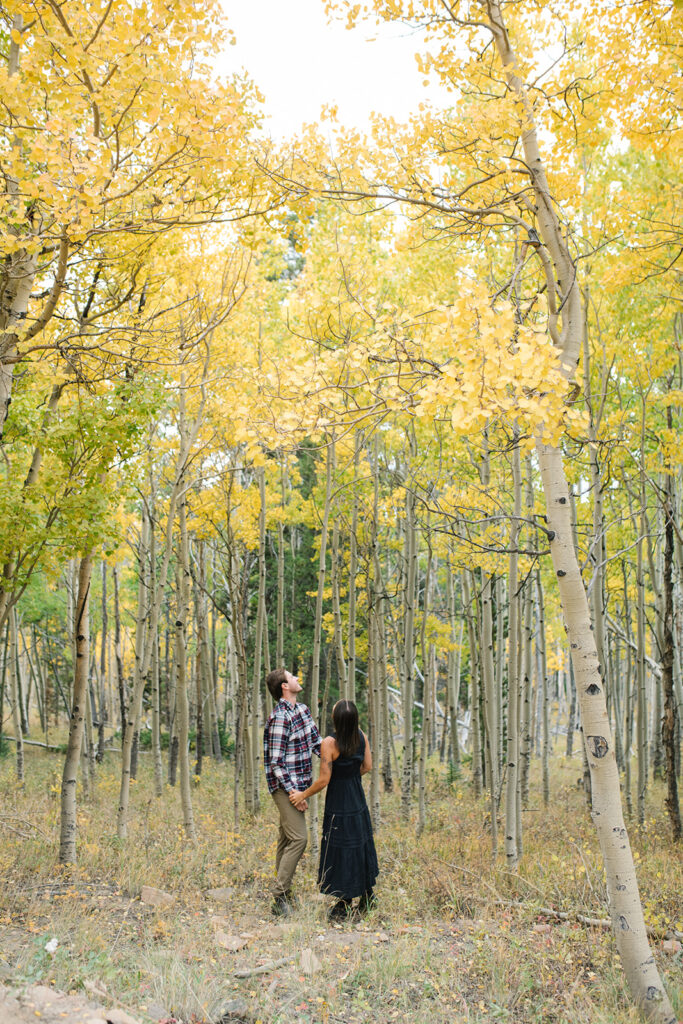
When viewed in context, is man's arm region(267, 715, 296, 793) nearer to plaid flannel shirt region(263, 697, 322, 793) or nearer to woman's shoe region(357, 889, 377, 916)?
plaid flannel shirt region(263, 697, 322, 793)

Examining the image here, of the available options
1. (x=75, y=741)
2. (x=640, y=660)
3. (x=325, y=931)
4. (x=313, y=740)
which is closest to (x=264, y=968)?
(x=325, y=931)

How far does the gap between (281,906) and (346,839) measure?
72 cm

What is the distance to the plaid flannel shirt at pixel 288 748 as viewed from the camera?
203 inches

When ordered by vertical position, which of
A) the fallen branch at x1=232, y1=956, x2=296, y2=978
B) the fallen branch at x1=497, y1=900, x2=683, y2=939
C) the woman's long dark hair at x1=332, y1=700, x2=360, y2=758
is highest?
the woman's long dark hair at x1=332, y1=700, x2=360, y2=758

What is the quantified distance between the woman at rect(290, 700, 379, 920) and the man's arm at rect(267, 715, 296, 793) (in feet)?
0.40

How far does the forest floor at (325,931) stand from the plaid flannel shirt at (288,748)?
876 millimetres

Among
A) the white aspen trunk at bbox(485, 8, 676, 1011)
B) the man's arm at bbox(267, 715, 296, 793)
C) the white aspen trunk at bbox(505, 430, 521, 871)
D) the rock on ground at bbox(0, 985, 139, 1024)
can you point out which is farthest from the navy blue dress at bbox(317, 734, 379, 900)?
the rock on ground at bbox(0, 985, 139, 1024)

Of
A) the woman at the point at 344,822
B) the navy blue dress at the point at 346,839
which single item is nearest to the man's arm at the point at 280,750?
the woman at the point at 344,822

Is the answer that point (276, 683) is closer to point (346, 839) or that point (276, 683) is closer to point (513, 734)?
point (346, 839)

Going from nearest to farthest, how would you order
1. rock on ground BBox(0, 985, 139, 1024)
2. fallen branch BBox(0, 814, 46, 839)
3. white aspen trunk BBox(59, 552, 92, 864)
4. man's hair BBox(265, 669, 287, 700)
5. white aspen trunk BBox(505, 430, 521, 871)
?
rock on ground BBox(0, 985, 139, 1024) < man's hair BBox(265, 669, 287, 700) < white aspen trunk BBox(505, 430, 521, 871) < white aspen trunk BBox(59, 552, 92, 864) < fallen branch BBox(0, 814, 46, 839)

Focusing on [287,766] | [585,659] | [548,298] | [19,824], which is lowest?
[19,824]

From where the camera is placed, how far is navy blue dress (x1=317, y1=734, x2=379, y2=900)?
4.92 meters

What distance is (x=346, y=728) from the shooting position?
497 cm

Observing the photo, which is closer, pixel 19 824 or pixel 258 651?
pixel 19 824
